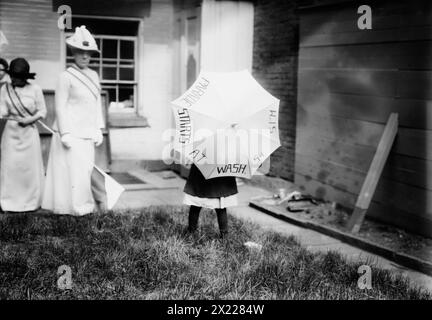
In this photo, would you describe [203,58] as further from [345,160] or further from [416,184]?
[416,184]

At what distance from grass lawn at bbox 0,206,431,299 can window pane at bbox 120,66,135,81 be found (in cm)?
545

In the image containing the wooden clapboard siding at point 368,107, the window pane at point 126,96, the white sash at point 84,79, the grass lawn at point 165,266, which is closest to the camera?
the grass lawn at point 165,266

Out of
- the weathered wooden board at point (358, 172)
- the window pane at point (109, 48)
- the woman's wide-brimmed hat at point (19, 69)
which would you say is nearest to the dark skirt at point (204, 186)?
the weathered wooden board at point (358, 172)

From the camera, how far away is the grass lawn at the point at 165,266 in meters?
4.82

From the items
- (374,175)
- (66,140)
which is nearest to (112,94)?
(66,140)

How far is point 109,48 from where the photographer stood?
11633mm

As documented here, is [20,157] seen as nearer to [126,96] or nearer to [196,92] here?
[196,92]

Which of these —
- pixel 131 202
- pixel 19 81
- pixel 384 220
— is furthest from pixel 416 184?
pixel 19 81

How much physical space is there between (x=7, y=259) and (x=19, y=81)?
2.82 meters

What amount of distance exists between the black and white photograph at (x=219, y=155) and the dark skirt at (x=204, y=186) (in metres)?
0.02

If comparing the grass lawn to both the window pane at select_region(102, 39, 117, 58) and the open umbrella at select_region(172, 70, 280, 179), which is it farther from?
the window pane at select_region(102, 39, 117, 58)

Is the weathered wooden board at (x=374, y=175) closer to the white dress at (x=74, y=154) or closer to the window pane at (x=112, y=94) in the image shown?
the white dress at (x=74, y=154)

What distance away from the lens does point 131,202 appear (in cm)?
846

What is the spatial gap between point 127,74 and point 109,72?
1.18 ft
